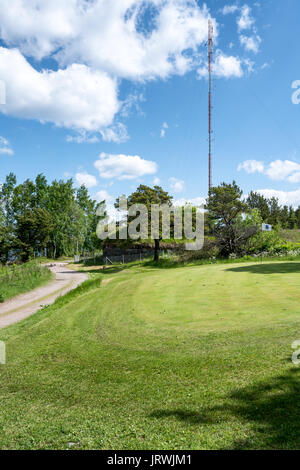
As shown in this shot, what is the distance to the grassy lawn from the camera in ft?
12.3

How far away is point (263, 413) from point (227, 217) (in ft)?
97.4

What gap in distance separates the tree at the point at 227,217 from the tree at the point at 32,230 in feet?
128

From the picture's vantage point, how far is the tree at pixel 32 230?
57594 mm

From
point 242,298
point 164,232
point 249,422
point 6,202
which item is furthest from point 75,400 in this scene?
point 6,202

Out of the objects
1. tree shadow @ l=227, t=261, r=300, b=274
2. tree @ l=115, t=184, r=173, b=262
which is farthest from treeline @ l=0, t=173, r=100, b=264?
tree shadow @ l=227, t=261, r=300, b=274

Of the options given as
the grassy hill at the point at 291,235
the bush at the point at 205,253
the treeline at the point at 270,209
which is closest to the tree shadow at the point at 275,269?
the bush at the point at 205,253

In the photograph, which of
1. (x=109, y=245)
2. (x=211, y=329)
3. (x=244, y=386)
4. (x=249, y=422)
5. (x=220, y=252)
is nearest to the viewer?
(x=249, y=422)

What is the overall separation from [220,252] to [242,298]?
22.8m

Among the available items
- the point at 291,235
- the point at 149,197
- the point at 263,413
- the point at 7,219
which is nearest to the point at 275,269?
the point at 263,413

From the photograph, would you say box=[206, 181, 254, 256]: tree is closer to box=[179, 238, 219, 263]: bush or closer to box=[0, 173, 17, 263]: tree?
box=[179, 238, 219, 263]: bush

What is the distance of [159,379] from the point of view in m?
5.21

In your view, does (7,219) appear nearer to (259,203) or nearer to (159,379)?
(259,203)

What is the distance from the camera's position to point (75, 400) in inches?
191
